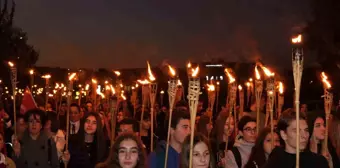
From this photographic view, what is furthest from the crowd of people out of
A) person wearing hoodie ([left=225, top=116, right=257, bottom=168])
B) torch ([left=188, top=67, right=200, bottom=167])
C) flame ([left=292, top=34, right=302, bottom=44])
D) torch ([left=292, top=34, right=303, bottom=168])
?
flame ([left=292, top=34, right=302, bottom=44])

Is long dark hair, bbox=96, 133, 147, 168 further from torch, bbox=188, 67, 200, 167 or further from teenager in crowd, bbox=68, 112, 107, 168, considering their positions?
teenager in crowd, bbox=68, 112, 107, 168

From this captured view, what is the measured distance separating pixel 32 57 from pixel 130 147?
4154 cm

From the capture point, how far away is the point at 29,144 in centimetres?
917

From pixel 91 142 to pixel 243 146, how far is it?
2.81 meters

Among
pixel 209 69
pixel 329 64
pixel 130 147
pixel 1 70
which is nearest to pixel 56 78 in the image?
pixel 209 69

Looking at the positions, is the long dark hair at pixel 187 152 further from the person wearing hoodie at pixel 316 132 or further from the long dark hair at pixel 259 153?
the person wearing hoodie at pixel 316 132

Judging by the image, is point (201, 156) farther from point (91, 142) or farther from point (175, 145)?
point (91, 142)

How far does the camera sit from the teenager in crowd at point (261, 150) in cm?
723

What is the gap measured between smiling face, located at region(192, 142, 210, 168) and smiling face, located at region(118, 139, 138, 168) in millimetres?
626

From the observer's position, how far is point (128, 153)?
6027 mm

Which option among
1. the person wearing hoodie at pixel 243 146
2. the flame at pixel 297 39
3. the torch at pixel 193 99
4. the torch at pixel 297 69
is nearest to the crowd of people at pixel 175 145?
the person wearing hoodie at pixel 243 146

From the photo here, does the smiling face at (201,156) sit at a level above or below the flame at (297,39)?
below

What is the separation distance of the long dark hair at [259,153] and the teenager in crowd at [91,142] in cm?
301

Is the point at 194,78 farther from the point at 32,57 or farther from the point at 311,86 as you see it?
the point at 32,57
